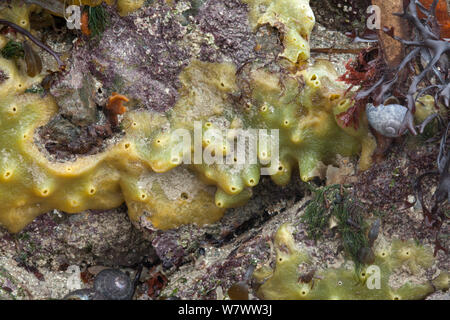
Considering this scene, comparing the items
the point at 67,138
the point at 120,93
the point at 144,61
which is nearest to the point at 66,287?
the point at 67,138

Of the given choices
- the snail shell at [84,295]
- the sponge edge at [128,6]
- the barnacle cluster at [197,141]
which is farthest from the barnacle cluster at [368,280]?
the sponge edge at [128,6]

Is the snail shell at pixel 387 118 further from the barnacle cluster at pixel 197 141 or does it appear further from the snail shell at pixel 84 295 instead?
the snail shell at pixel 84 295

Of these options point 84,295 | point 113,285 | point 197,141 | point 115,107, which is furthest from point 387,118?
point 84,295

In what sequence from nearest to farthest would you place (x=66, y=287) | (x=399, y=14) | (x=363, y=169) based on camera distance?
1. (x=399, y=14)
2. (x=363, y=169)
3. (x=66, y=287)

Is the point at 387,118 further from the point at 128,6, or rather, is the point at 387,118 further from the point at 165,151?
the point at 128,6

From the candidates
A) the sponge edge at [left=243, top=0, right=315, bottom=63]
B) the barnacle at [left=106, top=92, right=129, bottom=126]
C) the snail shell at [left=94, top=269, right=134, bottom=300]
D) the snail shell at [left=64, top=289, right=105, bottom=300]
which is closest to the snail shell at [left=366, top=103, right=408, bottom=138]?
the sponge edge at [left=243, top=0, right=315, bottom=63]

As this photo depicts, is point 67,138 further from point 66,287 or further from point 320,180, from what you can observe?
point 320,180
